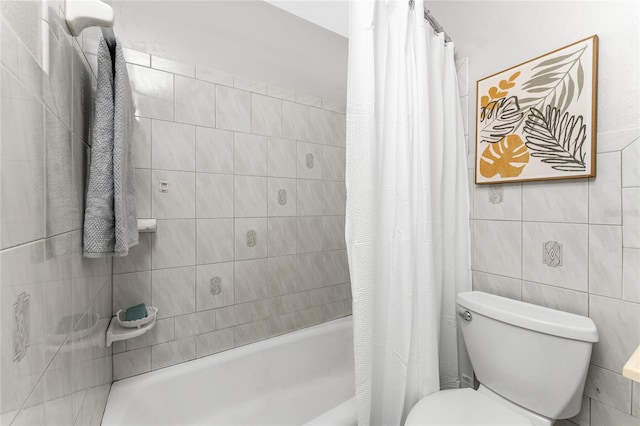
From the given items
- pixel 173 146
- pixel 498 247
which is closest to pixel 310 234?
pixel 173 146

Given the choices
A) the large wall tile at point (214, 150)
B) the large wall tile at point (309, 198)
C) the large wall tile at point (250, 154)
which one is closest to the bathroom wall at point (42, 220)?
the large wall tile at point (214, 150)

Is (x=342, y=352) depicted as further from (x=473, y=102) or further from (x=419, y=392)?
(x=473, y=102)

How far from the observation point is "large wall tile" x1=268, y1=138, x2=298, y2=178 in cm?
185

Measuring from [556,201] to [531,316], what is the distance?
1.57ft

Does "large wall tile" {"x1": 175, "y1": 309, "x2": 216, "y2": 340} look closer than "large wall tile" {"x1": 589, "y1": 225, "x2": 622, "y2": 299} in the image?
No

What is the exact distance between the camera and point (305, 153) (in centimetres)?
200

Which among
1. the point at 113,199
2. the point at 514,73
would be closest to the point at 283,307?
the point at 113,199

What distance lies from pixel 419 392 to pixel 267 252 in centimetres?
108

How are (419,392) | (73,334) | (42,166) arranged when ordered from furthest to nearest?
(419,392), (73,334), (42,166)

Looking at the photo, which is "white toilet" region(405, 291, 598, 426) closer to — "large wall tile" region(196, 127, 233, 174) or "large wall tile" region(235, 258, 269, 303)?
"large wall tile" region(235, 258, 269, 303)

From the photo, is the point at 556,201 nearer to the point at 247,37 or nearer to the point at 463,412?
the point at 463,412

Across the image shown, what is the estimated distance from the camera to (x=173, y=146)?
5.02 ft

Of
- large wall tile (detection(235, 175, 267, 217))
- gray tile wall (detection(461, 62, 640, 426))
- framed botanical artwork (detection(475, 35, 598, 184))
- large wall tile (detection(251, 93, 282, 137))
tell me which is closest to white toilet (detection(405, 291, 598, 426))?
gray tile wall (detection(461, 62, 640, 426))

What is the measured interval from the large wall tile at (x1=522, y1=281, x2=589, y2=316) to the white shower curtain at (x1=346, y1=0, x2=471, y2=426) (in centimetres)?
45
